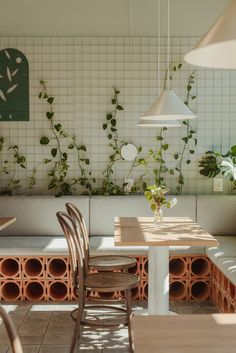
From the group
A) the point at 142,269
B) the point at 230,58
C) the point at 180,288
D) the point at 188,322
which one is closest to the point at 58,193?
the point at 142,269

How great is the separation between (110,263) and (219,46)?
2756 millimetres

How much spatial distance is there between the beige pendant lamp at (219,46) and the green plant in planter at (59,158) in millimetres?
3978

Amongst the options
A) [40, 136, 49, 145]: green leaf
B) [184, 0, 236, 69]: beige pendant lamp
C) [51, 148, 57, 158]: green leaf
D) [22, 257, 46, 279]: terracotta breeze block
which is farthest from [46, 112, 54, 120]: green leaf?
[184, 0, 236, 69]: beige pendant lamp

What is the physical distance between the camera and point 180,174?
5.24m

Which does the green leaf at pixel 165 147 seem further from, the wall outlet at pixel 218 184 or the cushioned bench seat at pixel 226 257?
the cushioned bench seat at pixel 226 257

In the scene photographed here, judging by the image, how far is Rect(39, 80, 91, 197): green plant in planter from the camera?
5191 millimetres

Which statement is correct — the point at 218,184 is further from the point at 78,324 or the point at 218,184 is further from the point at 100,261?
the point at 78,324

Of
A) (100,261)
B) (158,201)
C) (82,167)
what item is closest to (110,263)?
(100,261)

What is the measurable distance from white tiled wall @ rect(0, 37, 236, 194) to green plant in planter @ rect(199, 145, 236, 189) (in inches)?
4.0

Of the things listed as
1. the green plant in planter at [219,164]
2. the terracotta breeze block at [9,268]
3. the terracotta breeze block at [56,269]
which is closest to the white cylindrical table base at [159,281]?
the terracotta breeze block at [56,269]

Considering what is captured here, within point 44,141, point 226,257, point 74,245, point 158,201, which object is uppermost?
point 44,141

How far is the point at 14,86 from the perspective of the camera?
5203 mm

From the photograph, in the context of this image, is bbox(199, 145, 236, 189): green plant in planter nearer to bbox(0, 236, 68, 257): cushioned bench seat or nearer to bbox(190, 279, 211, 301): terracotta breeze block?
bbox(190, 279, 211, 301): terracotta breeze block

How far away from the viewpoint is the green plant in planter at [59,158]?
5.19m
